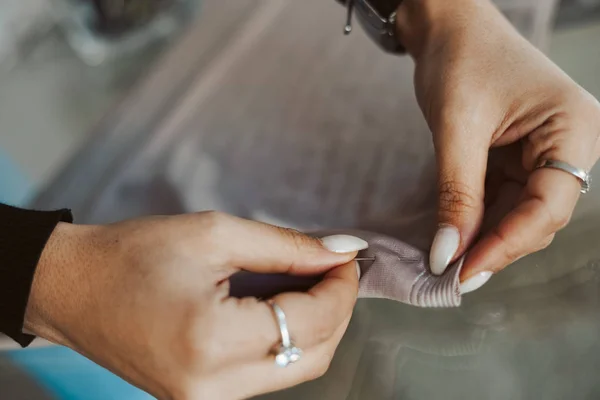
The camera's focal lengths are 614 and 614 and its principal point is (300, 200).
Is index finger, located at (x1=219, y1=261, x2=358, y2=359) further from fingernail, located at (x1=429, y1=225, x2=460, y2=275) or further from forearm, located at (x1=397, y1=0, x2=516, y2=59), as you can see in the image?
forearm, located at (x1=397, y1=0, x2=516, y2=59)

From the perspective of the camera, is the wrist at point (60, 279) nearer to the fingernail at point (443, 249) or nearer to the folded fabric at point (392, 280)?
the folded fabric at point (392, 280)

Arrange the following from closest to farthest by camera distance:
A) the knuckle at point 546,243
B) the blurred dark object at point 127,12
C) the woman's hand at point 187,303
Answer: the woman's hand at point 187,303 → the knuckle at point 546,243 → the blurred dark object at point 127,12

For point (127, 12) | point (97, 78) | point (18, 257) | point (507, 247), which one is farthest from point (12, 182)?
point (507, 247)

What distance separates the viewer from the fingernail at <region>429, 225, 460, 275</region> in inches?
18.3

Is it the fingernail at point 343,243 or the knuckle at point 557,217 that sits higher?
the fingernail at point 343,243

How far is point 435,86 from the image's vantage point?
1.69 ft

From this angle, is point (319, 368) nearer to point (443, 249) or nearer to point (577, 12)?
point (443, 249)

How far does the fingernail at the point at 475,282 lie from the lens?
1.53ft

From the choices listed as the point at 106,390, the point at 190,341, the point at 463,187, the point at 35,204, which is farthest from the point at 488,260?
the point at 35,204

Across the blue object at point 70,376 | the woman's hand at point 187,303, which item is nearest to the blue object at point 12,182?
the blue object at point 70,376

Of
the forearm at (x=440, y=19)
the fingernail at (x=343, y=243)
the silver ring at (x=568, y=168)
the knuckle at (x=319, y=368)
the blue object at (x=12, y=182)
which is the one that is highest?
the forearm at (x=440, y=19)

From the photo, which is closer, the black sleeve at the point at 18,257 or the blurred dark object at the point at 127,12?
the black sleeve at the point at 18,257

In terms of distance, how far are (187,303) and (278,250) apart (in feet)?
0.25

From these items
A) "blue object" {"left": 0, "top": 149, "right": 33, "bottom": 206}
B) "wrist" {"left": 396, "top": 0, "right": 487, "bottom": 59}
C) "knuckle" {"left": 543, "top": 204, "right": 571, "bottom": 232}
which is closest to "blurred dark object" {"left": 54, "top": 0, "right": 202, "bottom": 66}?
"blue object" {"left": 0, "top": 149, "right": 33, "bottom": 206}
